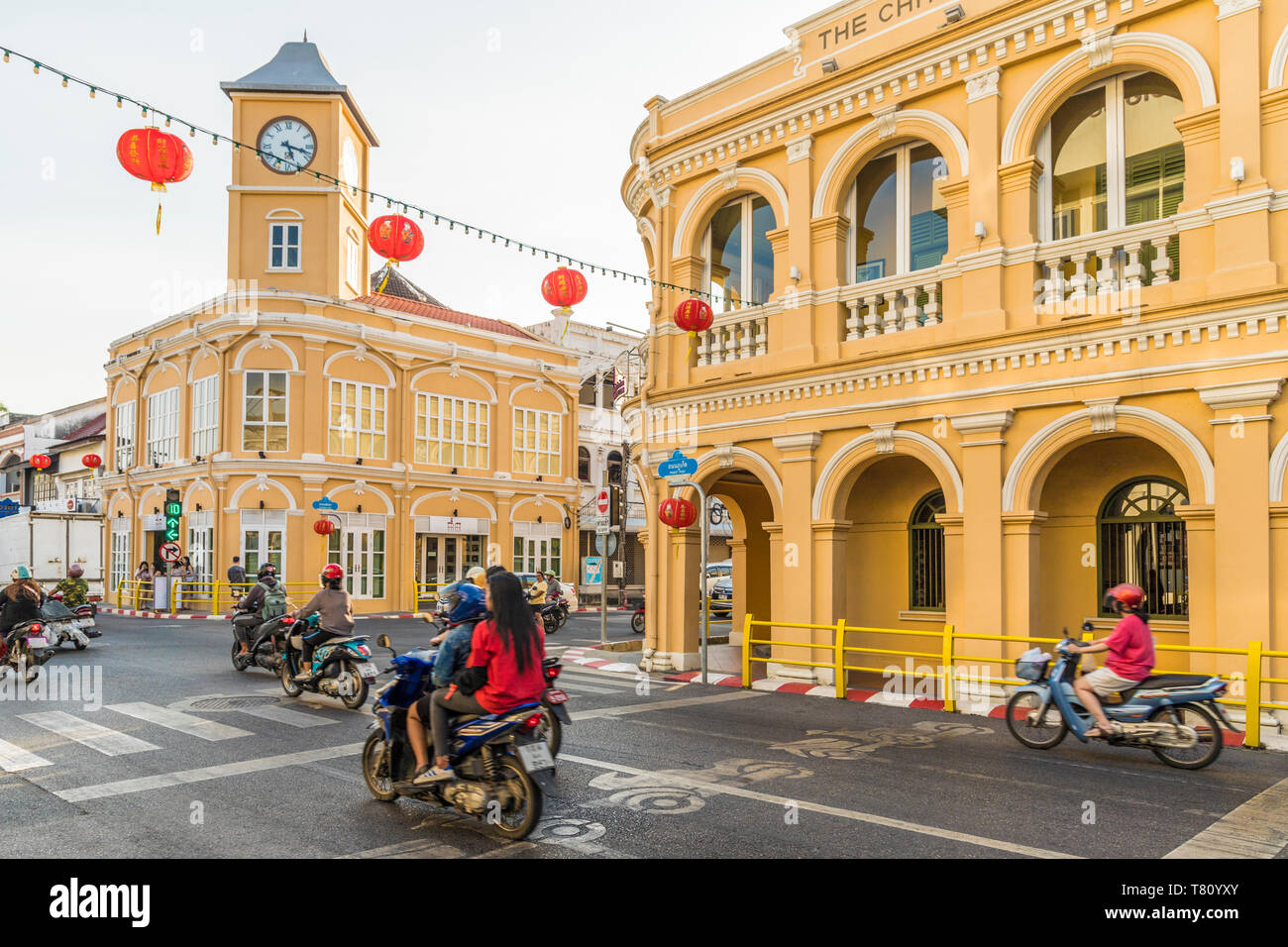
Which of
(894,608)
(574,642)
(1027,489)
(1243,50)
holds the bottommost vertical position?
(574,642)

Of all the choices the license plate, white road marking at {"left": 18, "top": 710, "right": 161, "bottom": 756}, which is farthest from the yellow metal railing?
white road marking at {"left": 18, "top": 710, "right": 161, "bottom": 756}

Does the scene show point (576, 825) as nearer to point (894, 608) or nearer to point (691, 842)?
point (691, 842)

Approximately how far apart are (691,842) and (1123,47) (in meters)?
10.3

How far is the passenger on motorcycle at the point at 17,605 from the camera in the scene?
42.8 ft

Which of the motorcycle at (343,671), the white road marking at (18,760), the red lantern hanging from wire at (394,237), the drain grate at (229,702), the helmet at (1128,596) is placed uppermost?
the red lantern hanging from wire at (394,237)

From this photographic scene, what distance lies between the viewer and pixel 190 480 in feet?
97.5

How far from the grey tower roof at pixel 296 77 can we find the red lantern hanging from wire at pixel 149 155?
18.6 metres

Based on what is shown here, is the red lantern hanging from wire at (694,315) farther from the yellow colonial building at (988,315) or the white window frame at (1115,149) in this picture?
the white window frame at (1115,149)

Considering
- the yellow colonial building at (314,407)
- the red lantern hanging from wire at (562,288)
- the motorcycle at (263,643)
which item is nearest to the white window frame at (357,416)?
the yellow colonial building at (314,407)

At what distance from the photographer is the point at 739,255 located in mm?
15883

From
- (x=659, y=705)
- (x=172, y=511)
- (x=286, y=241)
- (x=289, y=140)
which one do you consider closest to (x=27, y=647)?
(x=659, y=705)

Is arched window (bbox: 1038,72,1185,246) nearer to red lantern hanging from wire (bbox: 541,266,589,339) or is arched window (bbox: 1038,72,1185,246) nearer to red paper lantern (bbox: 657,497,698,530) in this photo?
red paper lantern (bbox: 657,497,698,530)

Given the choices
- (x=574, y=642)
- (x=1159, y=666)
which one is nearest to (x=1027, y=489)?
(x=1159, y=666)

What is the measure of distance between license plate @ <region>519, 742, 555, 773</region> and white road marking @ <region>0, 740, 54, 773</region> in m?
4.75
